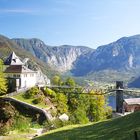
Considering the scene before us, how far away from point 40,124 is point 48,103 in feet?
27.1

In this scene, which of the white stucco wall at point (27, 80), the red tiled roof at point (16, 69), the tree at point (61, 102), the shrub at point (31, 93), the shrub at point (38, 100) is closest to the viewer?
the shrub at point (38, 100)

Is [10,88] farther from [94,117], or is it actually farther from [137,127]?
[137,127]

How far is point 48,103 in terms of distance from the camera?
77.0m

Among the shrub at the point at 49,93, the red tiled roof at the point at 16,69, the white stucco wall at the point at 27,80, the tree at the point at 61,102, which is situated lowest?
the tree at the point at 61,102

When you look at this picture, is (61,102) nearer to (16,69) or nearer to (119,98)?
(16,69)

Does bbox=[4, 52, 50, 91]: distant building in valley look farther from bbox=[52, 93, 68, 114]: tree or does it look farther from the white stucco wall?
bbox=[52, 93, 68, 114]: tree

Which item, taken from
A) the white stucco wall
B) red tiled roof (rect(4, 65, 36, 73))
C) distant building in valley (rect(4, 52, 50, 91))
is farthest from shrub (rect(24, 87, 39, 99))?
red tiled roof (rect(4, 65, 36, 73))

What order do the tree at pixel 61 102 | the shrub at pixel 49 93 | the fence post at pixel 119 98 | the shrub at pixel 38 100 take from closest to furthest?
1. the fence post at pixel 119 98
2. the shrub at pixel 38 100
3. the tree at pixel 61 102
4. the shrub at pixel 49 93

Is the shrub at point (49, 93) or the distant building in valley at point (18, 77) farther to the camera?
the distant building in valley at point (18, 77)

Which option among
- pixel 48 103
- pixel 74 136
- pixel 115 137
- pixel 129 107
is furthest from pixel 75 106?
pixel 115 137

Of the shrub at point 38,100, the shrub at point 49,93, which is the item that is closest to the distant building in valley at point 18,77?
the shrub at point 49,93

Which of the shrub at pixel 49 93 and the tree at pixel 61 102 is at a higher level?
the shrub at pixel 49 93

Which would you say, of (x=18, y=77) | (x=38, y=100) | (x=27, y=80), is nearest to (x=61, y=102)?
(x=38, y=100)

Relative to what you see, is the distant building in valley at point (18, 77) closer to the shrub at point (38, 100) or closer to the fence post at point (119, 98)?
the shrub at point (38, 100)
